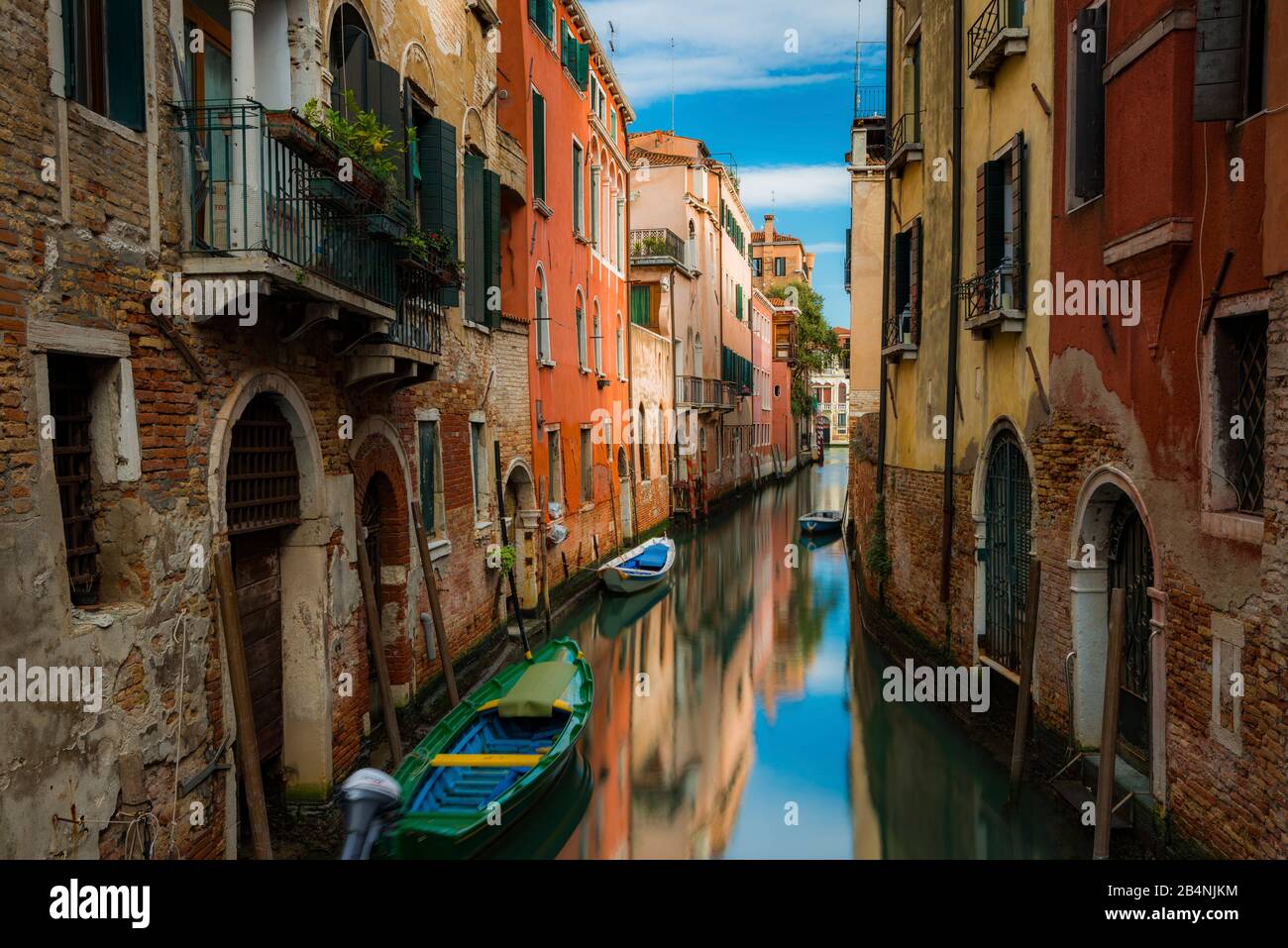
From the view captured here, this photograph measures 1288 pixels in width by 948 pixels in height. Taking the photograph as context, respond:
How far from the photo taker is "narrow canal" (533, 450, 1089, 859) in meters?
7.55

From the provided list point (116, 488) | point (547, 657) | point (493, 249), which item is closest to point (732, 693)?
point (547, 657)

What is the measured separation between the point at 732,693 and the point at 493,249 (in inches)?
233

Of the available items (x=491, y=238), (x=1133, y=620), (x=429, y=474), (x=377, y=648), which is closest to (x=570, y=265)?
(x=491, y=238)

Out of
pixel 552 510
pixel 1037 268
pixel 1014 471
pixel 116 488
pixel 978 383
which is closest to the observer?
pixel 116 488

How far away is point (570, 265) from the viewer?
54.6 feet

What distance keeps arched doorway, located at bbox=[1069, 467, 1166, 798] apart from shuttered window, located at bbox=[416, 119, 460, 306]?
232 inches

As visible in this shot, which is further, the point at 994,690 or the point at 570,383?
the point at 570,383

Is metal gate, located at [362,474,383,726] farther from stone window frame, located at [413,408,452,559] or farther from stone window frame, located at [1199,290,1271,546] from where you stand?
stone window frame, located at [1199,290,1271,546]

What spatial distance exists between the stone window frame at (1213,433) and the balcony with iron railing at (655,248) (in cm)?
2106

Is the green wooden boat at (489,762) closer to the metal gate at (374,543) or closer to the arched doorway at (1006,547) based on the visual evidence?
the metal gate at (374,543)

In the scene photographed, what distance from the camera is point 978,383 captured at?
9.69 m

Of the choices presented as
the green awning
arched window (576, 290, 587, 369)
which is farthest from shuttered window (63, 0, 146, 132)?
arched window (576, 290, 587, 369)

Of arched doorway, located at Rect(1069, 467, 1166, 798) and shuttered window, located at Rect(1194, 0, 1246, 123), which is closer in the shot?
shuttered window, located at Rect(1194, 0, 1246, 123)

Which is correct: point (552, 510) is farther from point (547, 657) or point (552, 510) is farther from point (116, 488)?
point (116, 488)
